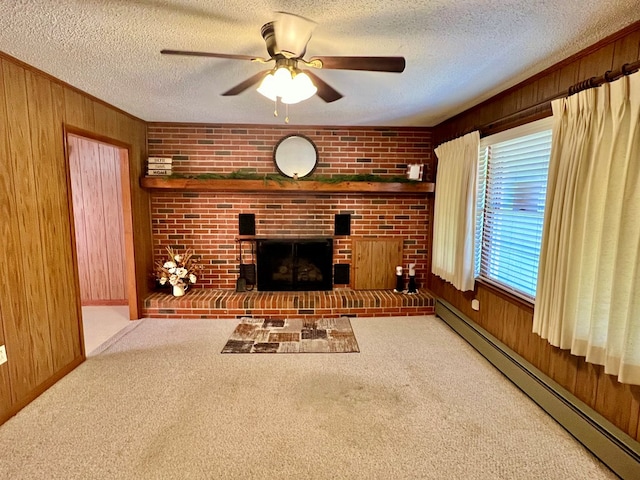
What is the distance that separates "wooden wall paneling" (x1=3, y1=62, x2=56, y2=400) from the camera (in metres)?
2.06

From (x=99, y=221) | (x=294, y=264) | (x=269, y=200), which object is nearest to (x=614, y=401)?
(x=294, y=264)

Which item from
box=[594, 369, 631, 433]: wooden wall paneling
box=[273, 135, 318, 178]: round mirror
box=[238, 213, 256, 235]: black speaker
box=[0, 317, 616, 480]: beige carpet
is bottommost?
box=[0, 317, 616, 480]: beige carpet

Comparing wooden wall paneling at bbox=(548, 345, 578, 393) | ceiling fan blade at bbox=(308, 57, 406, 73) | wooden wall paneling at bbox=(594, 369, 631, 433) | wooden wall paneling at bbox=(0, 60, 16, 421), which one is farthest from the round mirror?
wooden wall paneling at bbox=(594, 369, 631, 433)

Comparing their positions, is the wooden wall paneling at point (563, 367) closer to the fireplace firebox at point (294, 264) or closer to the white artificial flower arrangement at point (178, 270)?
the fireplace firebox at point (294, 264)

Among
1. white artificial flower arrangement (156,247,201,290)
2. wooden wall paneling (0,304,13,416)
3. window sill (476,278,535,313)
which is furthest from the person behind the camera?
white artificial flower arrangement (156,247,201,290)

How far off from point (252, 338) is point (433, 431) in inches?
73.0

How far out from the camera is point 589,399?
1862 millimetres

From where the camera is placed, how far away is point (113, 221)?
155 inches

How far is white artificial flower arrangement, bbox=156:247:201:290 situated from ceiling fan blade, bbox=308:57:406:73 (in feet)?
9.86

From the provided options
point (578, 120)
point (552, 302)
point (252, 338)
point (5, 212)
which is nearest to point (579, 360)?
point (552, 302)

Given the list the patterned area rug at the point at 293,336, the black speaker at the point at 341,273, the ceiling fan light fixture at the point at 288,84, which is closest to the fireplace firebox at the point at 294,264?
the black speaker at the point at 341,273

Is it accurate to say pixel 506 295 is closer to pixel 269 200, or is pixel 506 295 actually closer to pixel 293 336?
pixel 293 336

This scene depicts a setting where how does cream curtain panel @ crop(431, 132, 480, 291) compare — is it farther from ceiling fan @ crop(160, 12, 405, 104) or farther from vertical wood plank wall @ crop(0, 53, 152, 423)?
vertical wood plank wall @ crop(0, 53, 152, 423)

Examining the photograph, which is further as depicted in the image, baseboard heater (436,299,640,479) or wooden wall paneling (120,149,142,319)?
wooden wall paneling (120,149,142,319)
